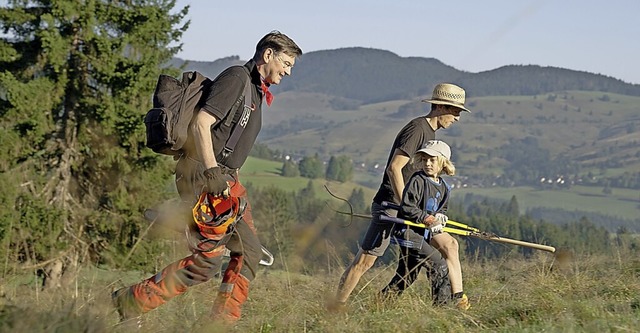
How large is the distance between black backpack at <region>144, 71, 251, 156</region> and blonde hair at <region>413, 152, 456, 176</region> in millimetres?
1816

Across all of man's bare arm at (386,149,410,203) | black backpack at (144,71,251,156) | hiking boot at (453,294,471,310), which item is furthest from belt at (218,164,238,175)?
hiking boot at (453,294,471,310)

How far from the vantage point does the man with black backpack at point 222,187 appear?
206 inches

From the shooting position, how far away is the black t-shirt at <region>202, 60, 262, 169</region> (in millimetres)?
5316

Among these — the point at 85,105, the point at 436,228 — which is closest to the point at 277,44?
the point at 436,228

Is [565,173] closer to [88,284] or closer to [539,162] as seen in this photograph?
[539,162]

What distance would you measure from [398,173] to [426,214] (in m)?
0.40

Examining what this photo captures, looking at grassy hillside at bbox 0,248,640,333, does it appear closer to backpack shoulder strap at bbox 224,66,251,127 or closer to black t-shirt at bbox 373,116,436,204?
black t-shirt at bbox 373,116,436,204

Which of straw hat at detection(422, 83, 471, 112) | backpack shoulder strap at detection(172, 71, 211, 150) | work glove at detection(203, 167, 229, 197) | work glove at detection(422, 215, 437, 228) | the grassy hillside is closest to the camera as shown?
the grassy hillside

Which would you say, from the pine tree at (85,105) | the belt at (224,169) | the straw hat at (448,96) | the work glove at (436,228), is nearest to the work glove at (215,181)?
the belt at (224,169)

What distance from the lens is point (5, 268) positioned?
606 cm

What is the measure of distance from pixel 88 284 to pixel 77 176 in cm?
2315

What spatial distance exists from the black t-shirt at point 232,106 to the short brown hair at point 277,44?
113 mm

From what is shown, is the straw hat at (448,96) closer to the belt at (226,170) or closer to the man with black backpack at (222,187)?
the man with black backpack at (222,187)

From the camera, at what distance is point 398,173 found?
6793mm
